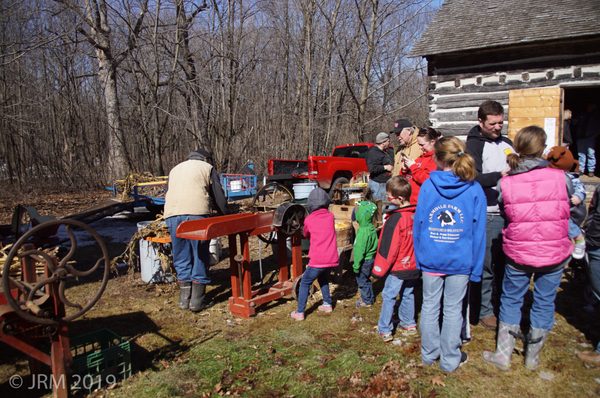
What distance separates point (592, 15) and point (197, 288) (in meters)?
9.09

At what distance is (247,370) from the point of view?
386cm

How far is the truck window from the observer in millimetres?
15203

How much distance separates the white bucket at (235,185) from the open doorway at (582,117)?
7.81 m

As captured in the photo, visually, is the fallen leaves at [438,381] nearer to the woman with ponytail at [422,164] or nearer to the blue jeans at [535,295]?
the blue jeans at [535,295]

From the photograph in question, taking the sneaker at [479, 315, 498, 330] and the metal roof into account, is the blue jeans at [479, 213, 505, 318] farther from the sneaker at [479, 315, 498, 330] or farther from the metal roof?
the metal roof

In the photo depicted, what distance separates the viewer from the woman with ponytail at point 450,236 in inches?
138

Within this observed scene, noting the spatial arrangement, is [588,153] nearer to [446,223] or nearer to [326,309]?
[326,309]

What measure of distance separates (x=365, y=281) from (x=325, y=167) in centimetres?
872

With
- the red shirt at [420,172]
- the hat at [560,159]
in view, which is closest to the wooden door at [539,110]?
the hat at [560,159]

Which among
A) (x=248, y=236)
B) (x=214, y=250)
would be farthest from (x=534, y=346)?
(x=214, y=250)

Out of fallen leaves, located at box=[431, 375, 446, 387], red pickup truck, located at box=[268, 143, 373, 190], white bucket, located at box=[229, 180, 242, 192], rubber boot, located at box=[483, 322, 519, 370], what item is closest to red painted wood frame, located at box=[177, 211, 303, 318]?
fallen leaves, located at box=[431, 375, 446, 387]

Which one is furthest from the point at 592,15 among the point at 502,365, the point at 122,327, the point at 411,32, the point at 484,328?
the point at 411,32

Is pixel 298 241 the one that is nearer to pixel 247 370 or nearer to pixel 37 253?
pixel 247 370

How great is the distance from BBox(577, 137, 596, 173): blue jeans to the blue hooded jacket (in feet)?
25.6
